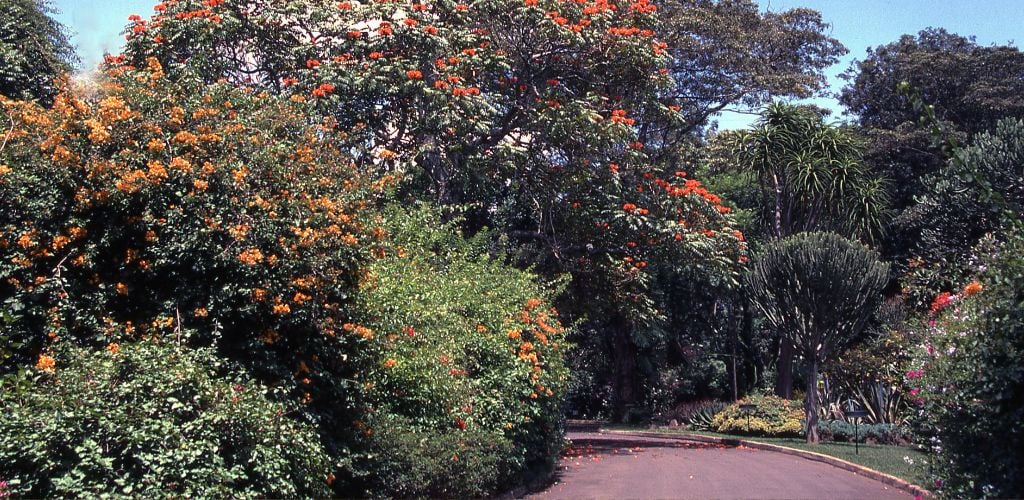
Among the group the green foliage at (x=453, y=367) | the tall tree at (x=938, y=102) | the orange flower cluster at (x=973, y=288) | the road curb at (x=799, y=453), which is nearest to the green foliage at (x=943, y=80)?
the tall tree at (x=938, y=102)

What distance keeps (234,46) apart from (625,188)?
28.2 feet

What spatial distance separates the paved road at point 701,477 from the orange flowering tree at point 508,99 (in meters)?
3.60

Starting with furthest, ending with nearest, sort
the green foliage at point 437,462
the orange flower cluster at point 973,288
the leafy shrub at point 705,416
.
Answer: the leafy shrub at point 705,416 → the green foliage at point 437,462 → the orange flower cluster at point 973,288

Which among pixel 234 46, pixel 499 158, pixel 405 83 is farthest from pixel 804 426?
pixel 234 46

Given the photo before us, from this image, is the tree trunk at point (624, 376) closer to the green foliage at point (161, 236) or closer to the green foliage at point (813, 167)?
the green foliage at point (813, 167)

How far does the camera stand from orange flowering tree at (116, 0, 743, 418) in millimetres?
16766

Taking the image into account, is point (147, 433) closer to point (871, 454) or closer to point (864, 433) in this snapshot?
point (871, 454)

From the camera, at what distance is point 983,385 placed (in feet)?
22.7

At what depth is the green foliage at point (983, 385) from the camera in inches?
262

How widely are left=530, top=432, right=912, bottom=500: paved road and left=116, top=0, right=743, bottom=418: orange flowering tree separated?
11.8 ft

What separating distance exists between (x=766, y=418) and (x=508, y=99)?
45.7ft

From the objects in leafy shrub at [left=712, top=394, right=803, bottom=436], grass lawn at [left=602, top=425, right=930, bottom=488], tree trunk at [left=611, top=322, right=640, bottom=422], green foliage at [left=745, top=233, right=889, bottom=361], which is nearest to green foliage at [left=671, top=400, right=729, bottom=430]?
leafy shrub at [left=712, top=394, right=803, bottom=436]

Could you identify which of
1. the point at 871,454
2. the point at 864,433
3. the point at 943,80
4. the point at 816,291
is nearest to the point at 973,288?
the point at 871,454

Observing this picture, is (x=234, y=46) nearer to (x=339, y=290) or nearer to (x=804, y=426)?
(x=339, y=290)
